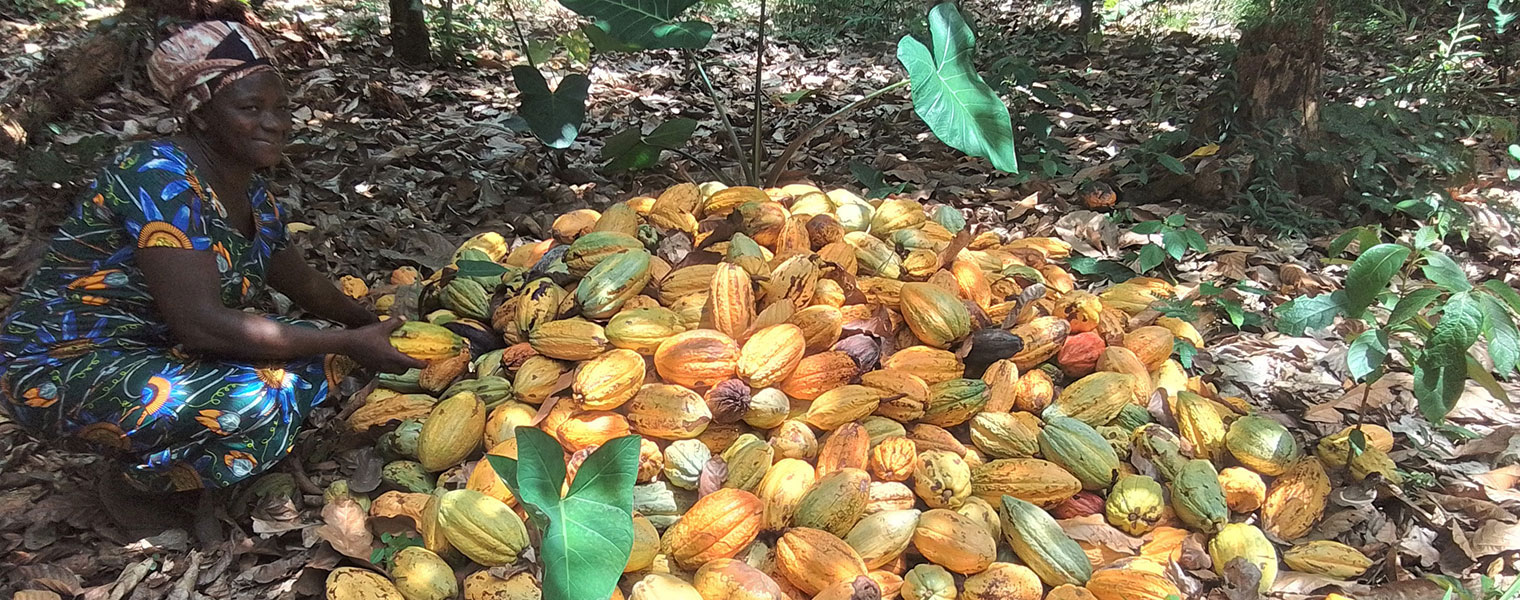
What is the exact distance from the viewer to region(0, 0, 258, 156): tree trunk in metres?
3.22

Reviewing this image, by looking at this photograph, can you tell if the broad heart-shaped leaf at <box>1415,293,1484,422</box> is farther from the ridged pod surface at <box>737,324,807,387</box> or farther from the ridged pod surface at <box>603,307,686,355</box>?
the ridged pod surface at <box>603,307,686,355</box>

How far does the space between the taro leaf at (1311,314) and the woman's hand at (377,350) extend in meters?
1.97

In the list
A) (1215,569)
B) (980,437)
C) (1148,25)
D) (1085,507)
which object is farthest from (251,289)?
(1148,25)

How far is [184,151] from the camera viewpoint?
1.75 m

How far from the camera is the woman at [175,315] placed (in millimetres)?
1688

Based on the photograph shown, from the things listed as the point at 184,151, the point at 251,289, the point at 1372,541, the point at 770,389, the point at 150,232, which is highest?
the point at 184,151

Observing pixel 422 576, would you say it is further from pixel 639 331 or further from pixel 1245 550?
pixel 1245 550

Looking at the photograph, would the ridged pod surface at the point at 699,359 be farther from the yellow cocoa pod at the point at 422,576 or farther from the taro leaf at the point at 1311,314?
the taro leaf at the point at 1311,314

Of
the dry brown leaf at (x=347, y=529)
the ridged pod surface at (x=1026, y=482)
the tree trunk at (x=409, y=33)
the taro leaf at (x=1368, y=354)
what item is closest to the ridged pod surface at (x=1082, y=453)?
the ridged pod surface at (x=1026, y=482)

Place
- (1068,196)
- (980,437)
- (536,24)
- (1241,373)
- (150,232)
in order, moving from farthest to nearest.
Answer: (536,24) → (1068,196) → (1241,373) → (980,437) → (150,232)

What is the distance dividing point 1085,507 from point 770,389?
2.39ft

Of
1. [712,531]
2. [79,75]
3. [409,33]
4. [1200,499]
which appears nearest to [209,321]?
[712,531]

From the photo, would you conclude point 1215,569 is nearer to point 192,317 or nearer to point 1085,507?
point 1085,507

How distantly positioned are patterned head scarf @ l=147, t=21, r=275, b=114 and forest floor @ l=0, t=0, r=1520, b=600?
84cm
